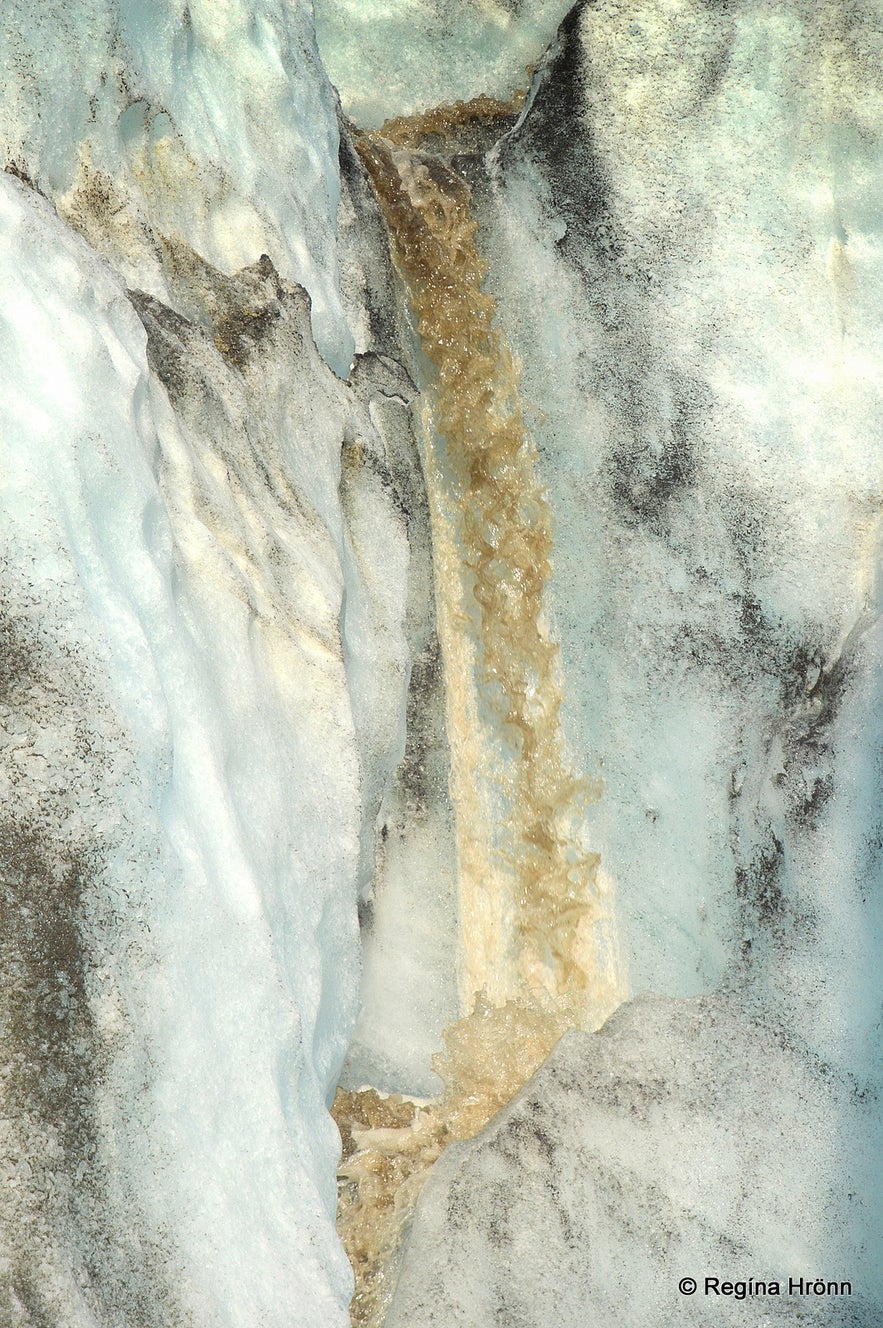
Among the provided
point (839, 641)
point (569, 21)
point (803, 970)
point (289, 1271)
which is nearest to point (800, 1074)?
point (803, 970)

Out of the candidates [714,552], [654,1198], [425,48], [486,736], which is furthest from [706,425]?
[654,1198]

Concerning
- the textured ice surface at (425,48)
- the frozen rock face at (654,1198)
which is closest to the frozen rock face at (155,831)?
the frozen rock face at (654,1198)

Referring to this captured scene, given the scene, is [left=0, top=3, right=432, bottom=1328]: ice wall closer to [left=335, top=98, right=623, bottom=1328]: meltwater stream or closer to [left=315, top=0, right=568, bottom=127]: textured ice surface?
[left=335, top=98, right=623, bottom=1328]: meltwater stream

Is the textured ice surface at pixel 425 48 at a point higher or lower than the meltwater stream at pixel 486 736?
higher

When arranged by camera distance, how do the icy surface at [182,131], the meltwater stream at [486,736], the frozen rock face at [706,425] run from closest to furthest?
the icy surface at [182,131] < the meltwater stream at [486,736] < the frozen rock face at [706,425]

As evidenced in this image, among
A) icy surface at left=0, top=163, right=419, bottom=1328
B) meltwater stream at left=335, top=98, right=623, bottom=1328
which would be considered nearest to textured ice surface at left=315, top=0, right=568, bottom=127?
meltwater stream at left=335, top=98, right=623, bottom=1328

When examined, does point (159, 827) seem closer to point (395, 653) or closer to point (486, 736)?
point (395, 653)

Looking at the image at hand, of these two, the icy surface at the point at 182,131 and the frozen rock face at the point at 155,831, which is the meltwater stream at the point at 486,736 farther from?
the frozen rock face at the point at 155,831
